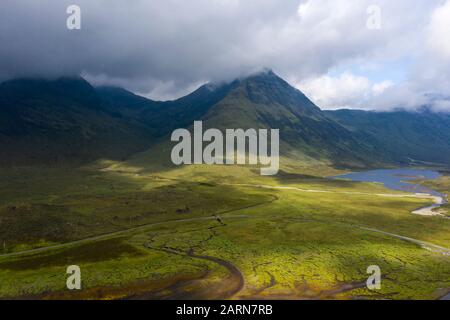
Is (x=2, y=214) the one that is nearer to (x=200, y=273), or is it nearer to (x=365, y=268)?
(x=200, y=273)

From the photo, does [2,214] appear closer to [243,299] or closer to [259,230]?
[259,230]
